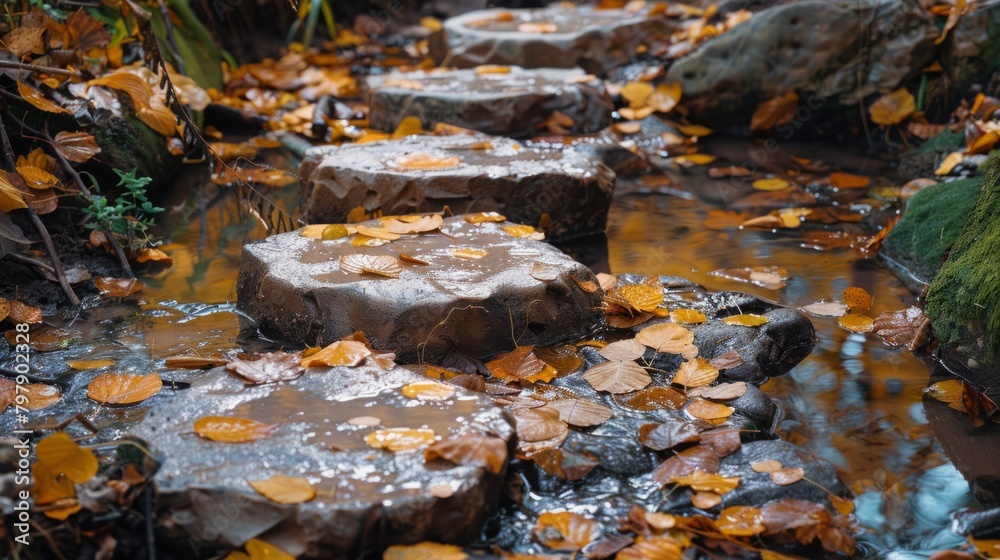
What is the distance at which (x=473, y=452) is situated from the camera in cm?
194

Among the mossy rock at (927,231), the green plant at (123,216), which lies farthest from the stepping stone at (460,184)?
the mossy rock at (927,231)

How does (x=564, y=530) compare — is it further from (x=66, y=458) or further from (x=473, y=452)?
(x=66, y=458)

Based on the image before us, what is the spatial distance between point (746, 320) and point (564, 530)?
123 centimetres

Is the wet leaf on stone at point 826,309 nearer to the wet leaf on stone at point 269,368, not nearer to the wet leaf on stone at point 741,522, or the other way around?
the wet leaf on stone at point 741,522

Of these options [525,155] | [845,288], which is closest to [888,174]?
[845,288]

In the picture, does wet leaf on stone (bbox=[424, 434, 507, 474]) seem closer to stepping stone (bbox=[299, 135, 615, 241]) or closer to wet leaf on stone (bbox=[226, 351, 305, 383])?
wet leaf on stone (bbox=[226, 351, 305, 383])

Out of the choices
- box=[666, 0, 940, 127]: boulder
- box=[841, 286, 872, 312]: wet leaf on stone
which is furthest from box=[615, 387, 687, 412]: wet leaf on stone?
box=[666, 0, 940, 127]: boulder

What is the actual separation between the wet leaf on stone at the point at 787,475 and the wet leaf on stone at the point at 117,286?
2.39 metres

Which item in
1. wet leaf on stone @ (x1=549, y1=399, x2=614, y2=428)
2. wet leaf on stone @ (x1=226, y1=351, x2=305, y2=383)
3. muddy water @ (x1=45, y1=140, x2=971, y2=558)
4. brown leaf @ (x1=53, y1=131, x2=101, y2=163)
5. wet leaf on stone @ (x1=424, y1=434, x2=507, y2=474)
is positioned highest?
brown leaf @ (x1=53, y1=131, x2=101, y2=163)

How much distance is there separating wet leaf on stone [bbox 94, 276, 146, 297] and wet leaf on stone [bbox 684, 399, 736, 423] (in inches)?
82.9

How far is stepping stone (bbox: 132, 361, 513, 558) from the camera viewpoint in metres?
1.79

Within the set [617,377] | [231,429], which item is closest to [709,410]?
[617,377]

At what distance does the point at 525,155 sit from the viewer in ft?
13.5

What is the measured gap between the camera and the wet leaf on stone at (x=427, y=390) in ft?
7.24
